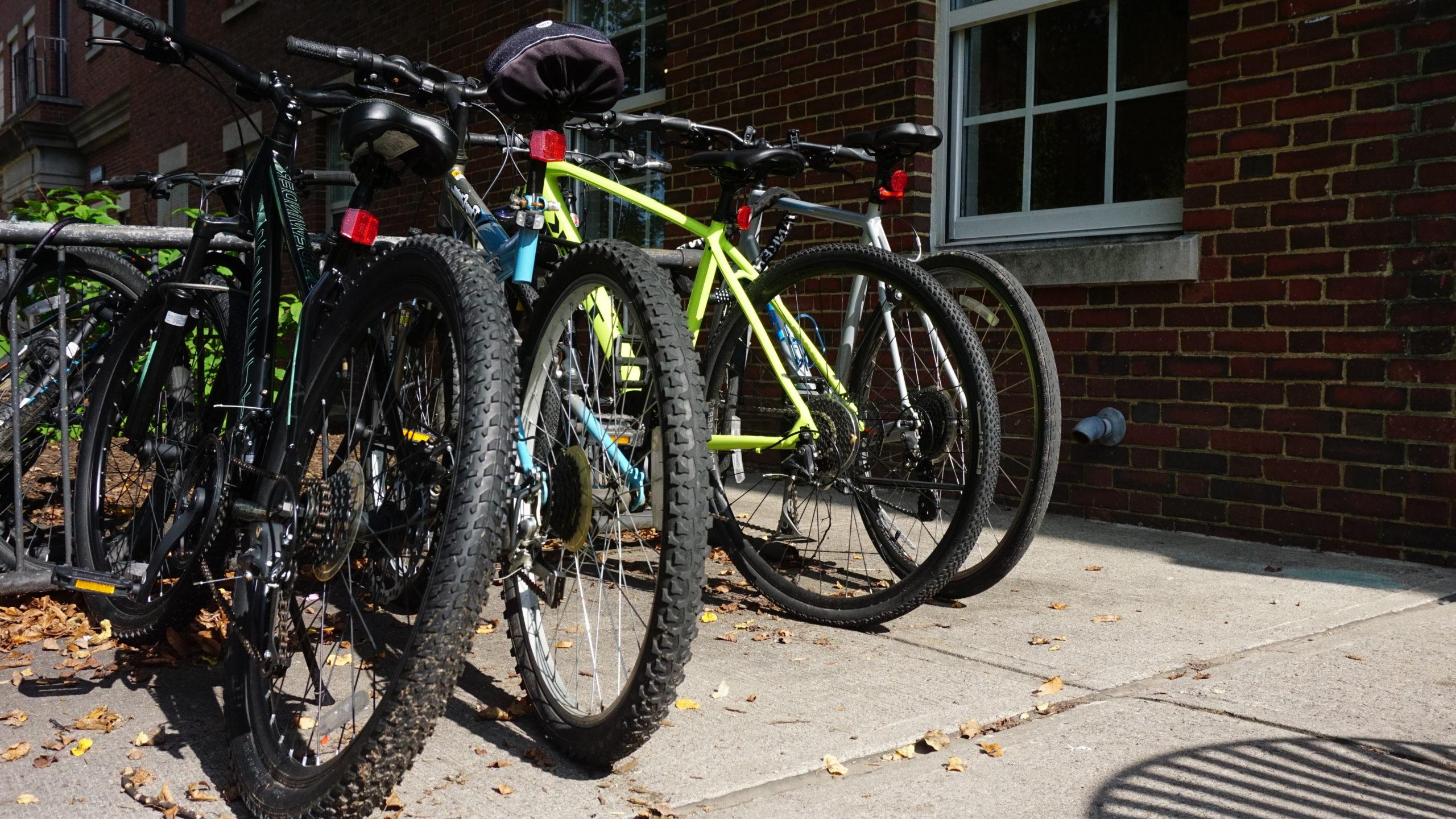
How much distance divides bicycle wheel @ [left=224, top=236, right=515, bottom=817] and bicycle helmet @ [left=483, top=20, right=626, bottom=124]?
1221mm

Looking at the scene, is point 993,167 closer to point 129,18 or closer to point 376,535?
point 129,18

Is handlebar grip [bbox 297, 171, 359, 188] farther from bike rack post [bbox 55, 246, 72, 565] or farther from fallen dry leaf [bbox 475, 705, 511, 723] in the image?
fallen dry leaf [bbox 475, 705, 511, 723]

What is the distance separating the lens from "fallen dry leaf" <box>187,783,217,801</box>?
2.36 meters

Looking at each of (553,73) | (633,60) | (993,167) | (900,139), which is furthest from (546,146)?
(633,60)

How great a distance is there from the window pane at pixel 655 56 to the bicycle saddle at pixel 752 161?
4.45m

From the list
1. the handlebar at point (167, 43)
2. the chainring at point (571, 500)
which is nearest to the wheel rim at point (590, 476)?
the chainring at point (571, 500)

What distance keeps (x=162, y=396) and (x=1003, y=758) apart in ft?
7.70

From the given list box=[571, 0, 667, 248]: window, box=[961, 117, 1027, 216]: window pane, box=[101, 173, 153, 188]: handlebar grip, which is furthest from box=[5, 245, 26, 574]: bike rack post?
box=[571, 0, 667, 248]: window

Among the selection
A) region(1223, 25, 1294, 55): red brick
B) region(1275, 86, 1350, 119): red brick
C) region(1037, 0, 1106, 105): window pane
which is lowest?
region(1275, 86, 1350, 119): red brick

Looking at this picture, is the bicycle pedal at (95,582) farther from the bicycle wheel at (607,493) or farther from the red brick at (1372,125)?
the red brick at (1372,125)

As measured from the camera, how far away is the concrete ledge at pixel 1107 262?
4996 millimetres

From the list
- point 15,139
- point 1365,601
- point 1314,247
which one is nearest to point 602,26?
point 1314,247

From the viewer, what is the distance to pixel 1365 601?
3.84 meters

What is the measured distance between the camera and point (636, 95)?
324 inches
